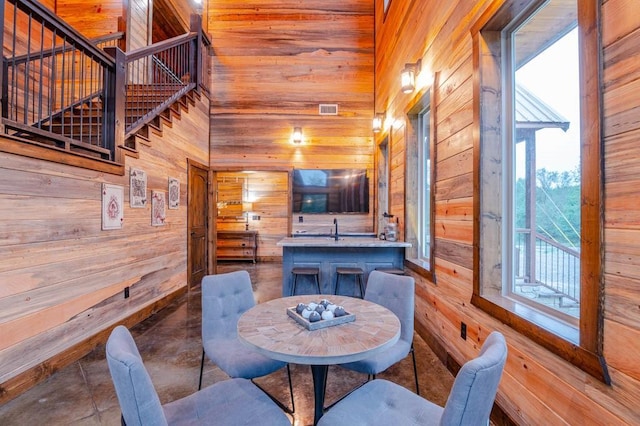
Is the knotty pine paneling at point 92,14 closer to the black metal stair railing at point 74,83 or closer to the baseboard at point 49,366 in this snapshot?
the black metal stair railing at point 74,83

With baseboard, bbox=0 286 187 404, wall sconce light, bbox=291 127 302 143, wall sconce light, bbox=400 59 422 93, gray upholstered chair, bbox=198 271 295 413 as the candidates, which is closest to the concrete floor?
baseboard, bbox=0 286 187 404

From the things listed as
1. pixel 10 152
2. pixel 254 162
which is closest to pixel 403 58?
pixel 254 162

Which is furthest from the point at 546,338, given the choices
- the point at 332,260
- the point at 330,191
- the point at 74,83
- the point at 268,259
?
the point at 268,259

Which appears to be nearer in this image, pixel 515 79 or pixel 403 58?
pixel 515 79

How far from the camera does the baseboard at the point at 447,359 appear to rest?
1790mm

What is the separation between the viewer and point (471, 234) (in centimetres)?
217

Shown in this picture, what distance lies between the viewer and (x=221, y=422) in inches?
48.5

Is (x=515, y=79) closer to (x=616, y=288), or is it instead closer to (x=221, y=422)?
(x=616, y=288)

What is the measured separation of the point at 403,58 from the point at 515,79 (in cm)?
236

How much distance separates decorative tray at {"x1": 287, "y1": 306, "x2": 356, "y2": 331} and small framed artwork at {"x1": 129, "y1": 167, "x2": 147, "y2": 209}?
2.85 metres

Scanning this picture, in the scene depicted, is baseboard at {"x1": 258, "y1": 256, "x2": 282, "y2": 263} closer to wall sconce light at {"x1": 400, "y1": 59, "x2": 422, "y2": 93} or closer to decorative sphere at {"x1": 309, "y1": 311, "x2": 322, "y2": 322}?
wall sconce light at {"x1": 400, "y1": 59, "x2": 422, "y2": 93}

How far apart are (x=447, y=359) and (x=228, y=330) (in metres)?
1.81

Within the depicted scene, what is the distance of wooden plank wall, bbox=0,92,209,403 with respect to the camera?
2172 mm

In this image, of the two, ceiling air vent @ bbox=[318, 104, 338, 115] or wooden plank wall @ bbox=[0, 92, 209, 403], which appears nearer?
wooden plank wall @ bbox=[0, 92, 209, 403]
